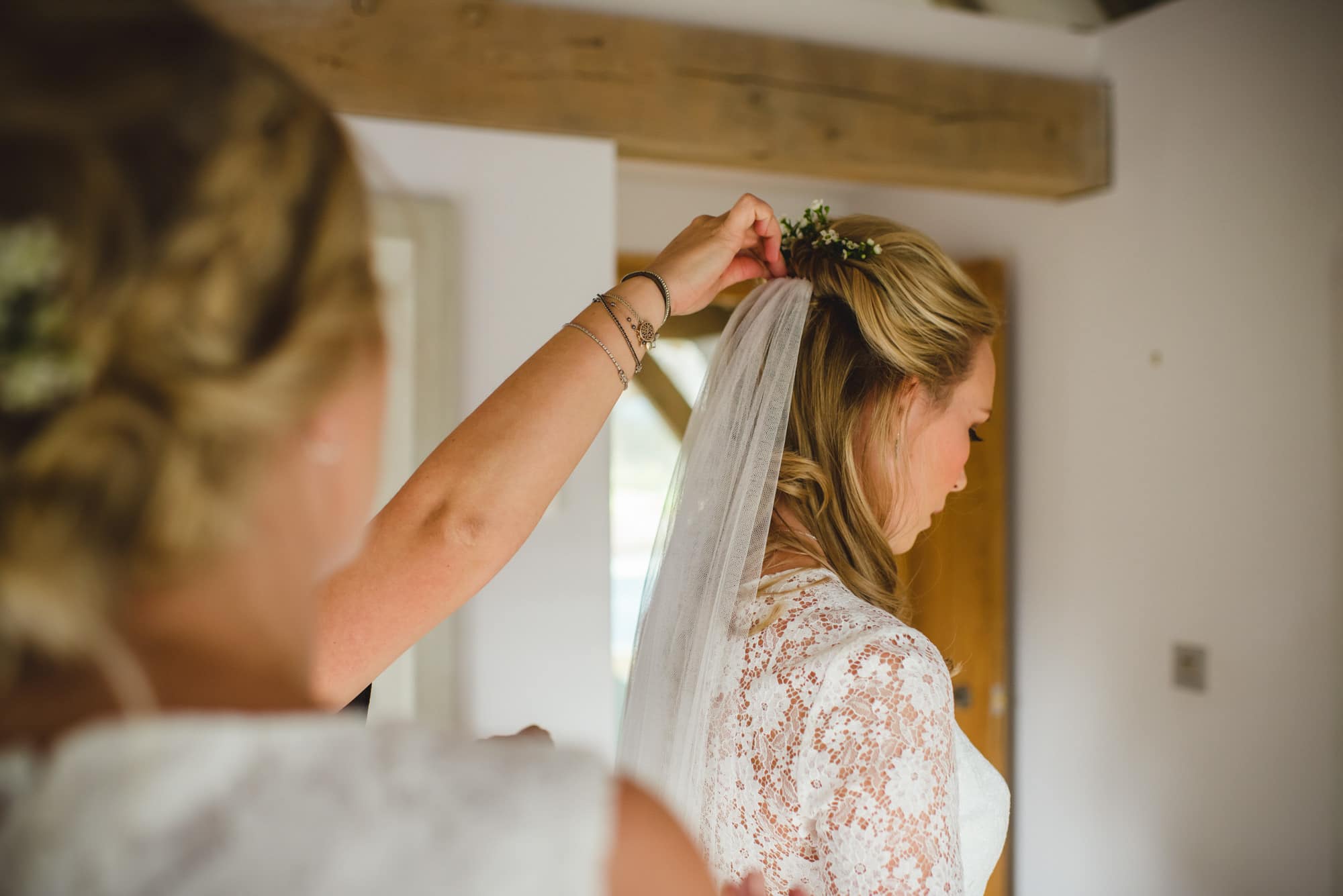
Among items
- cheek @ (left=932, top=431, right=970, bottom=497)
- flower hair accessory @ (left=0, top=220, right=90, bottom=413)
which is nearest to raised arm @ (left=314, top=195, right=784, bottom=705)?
cheek @ (left=932, top=431, right=970, bottom=497)

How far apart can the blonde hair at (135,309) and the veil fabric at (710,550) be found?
894 mm

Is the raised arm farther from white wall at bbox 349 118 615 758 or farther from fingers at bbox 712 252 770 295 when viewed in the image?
white wall at bbox 349 118 615 758

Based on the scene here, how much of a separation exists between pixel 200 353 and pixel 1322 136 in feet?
8.63

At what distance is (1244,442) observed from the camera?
2557mm

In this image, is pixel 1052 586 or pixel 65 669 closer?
pixel 65 669

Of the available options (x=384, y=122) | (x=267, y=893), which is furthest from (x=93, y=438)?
(x=384, y=122)

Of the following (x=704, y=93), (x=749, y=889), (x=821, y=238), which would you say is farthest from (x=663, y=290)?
(x=704, y=93)

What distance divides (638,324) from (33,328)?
0.81 m

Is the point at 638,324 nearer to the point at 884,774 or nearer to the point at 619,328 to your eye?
the point at 619,328

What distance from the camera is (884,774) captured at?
1107 mm

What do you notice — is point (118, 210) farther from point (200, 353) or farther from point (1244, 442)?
point (1244, 442)

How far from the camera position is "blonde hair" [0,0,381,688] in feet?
1.55

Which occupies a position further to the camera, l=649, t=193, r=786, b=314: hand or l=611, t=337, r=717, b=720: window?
l=611, t=337, r=717, b=720: window

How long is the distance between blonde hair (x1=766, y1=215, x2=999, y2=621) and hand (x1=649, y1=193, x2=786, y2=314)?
0.14 meters
